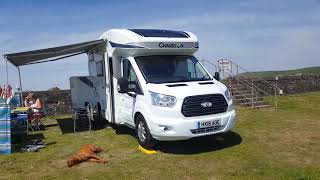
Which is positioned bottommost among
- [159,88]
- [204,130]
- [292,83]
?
[204,130]

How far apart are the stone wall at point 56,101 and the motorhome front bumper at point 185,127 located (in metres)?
10.8

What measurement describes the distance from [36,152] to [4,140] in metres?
0.80

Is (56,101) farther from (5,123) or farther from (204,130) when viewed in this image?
(204,130)

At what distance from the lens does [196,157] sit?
9.09 m

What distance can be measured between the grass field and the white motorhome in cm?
54

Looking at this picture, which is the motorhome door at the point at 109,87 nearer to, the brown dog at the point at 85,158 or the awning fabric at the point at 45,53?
the awning fabric at the point at 45,53

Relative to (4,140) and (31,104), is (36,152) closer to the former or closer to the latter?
(4,140)

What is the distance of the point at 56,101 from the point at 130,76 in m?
9.64

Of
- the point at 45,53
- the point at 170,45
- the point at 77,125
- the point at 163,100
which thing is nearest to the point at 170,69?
the point at 170,45

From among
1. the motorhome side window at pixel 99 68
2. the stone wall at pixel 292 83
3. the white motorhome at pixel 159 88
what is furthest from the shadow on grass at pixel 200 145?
the stone wall at pixel 292 83

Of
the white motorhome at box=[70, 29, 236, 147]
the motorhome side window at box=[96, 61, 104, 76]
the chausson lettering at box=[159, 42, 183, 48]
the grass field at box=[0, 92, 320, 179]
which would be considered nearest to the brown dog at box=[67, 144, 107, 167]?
the grass field at box=[0, 92, 320, 179]

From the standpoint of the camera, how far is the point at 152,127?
9430 millimetres

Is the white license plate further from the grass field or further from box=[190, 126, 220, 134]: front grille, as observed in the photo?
the grass field

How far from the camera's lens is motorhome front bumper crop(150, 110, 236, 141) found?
9047 millimetres
